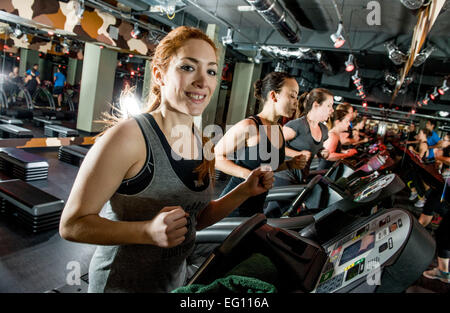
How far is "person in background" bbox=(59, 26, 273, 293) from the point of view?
766 millimetres

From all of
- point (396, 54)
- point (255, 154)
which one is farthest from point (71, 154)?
point (396, 54)

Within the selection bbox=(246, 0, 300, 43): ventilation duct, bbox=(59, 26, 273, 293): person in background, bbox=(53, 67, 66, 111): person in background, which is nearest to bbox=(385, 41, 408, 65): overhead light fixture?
bbox=(246, 0, 300, 43): ventilation duct

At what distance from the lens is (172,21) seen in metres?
7.61

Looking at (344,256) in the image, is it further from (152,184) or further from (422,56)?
(422,56)

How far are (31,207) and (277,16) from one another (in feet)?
14.2

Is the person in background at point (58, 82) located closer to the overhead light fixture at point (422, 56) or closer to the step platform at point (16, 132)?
the step platform at point (16, 132)

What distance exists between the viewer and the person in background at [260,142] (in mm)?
1998

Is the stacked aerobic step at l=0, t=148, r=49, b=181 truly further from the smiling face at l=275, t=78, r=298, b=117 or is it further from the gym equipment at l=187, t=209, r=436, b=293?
the gym equipment at l=187, t=209, r=436, b=293

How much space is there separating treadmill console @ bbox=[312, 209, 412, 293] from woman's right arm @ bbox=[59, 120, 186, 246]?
0.42m

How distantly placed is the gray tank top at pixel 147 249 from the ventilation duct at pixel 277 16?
3.87 metres

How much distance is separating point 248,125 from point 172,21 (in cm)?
667

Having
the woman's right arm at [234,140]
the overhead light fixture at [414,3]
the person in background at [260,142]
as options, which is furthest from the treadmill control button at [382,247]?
the overhead light fixture at [414,3]

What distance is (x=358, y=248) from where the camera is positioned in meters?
0.82

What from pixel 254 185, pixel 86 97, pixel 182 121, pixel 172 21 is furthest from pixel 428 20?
pixel 86 97
